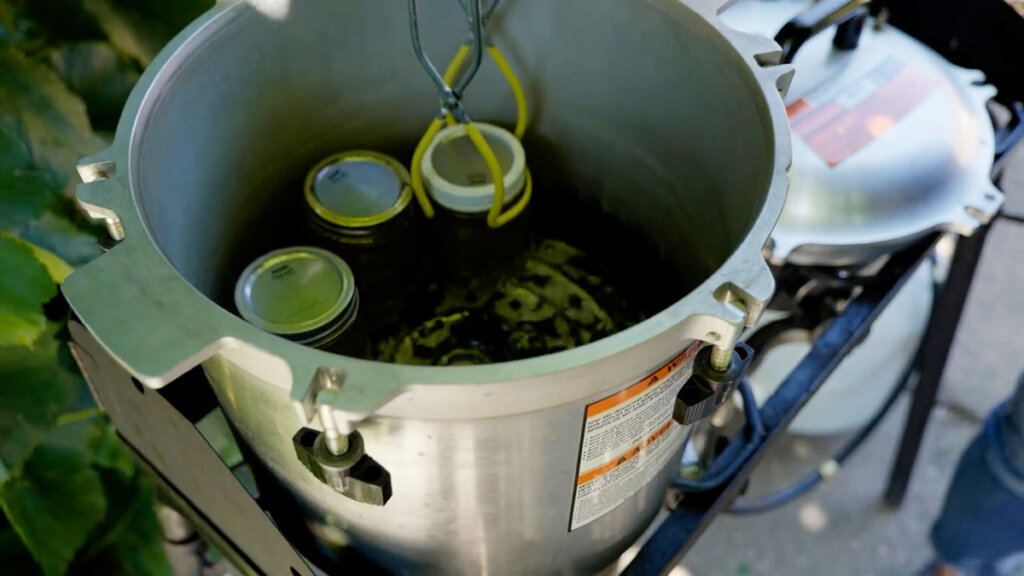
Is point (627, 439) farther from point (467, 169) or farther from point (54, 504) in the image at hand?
point (54, 504)

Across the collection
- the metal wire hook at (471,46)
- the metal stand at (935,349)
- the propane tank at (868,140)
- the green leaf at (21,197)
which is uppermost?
the metal wire hook at (471,46)

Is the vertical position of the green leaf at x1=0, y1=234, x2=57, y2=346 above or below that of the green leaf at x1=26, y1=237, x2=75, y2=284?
above

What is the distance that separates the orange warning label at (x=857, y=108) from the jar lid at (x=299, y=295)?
42cm

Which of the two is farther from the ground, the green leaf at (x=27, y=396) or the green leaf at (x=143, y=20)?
the green leaf at (x=143, y=20)

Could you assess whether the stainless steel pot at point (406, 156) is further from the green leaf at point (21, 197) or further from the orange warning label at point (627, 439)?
the green leaf at point (21, 197)

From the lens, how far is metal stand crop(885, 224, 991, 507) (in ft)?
2.96

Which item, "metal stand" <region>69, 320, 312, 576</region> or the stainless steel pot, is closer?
the stainless steel pot

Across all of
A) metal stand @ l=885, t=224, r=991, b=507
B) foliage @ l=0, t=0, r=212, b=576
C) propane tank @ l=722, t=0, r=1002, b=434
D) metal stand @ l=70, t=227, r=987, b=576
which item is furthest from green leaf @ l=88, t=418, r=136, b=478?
metal stand @ l=885, t=224, r=991, b=507

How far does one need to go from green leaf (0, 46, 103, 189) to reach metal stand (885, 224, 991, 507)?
2.65 ft

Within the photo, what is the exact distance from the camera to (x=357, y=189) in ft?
1.77

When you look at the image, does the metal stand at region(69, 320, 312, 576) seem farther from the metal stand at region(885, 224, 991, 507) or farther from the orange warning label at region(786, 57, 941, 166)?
the metal stand at region(885, 224, 991, 507)

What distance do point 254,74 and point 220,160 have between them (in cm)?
5

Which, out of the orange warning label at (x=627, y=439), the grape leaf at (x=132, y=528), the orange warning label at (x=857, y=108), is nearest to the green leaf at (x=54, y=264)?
the grape leaf at (x=132, y=528)

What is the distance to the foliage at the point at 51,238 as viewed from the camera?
1.86 feet
